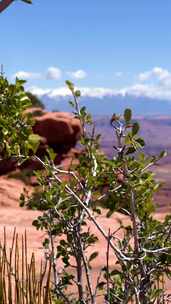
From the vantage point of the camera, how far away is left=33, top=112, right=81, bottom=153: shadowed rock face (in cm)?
3450

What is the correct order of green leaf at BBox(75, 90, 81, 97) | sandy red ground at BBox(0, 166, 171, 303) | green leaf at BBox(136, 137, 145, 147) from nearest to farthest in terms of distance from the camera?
green leaf at BBox(136, 137, 145, 147), green leaf at BBox(75, 90, 81, 97), sandy red ground at BBox(0, 166, 171, 303)

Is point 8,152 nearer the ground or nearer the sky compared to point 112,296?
nearer the sky

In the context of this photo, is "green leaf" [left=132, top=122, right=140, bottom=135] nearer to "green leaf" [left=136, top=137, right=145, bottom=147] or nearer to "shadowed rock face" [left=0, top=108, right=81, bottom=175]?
"green leaf" [left=136, top=137, right=145, bottom=147]

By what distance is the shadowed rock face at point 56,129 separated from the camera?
3450 cm

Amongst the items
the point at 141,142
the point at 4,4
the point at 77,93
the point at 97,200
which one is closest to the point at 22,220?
the point at 97,200

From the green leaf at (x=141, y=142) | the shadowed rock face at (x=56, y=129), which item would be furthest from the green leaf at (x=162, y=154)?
the shadowed rock face at (x=56, y=129)

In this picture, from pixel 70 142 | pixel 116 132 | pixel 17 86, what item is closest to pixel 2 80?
pixel 17 86

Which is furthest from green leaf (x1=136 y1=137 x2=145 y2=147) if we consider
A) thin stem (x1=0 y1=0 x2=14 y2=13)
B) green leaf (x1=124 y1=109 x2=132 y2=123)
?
thin stem (x1=0 y1=0 x2=14 y2=13)

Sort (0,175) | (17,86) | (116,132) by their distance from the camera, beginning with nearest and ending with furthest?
(116,132) < (17,86) < (0,175)

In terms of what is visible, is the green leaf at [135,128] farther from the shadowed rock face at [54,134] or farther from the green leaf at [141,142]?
the shadowed rock face at [54,134]

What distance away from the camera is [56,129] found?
3488cm

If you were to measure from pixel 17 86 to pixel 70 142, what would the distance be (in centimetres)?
3308

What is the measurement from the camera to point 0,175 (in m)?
33.2

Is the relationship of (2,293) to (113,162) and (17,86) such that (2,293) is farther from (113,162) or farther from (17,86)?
(17,86)
